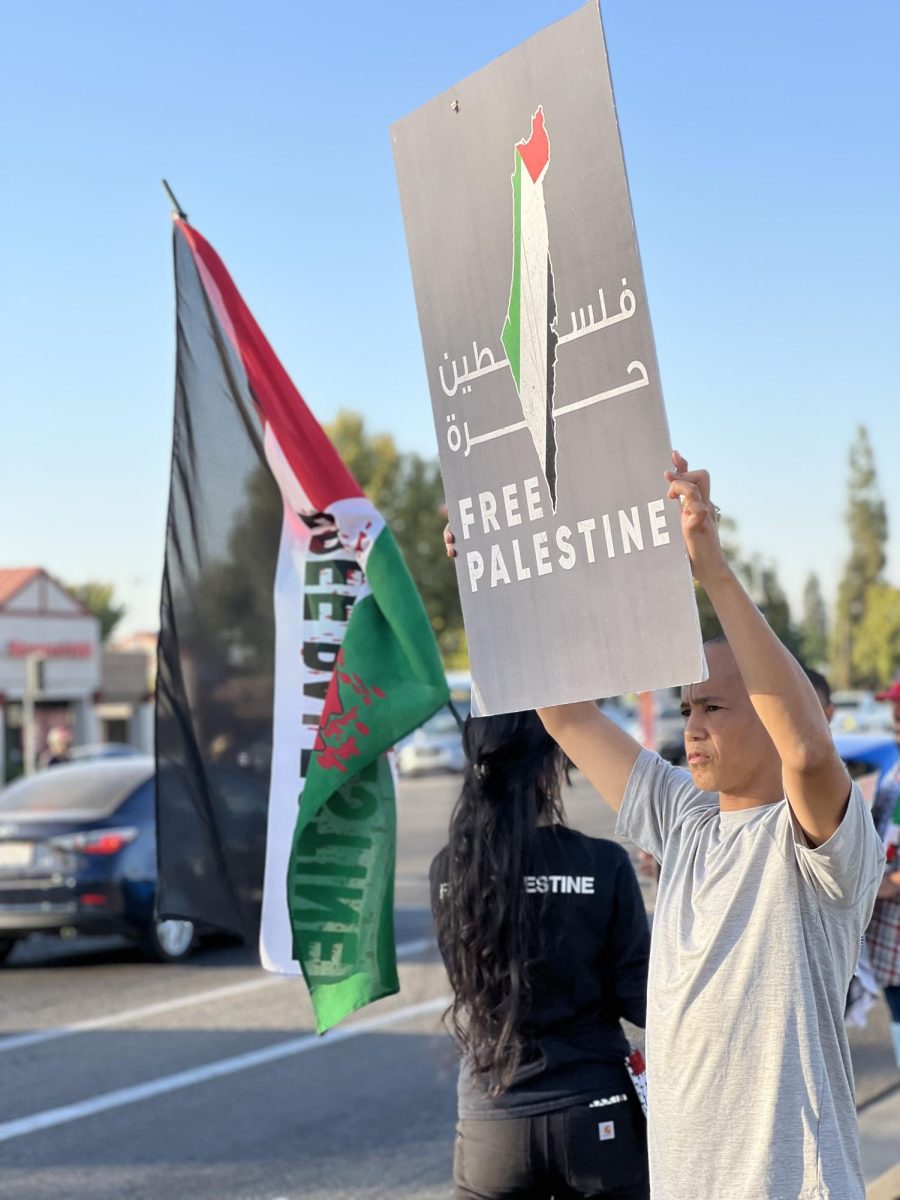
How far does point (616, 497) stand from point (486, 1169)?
1.55m

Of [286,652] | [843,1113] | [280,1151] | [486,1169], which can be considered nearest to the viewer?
[843,1113]

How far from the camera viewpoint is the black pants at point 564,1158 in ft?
10.2

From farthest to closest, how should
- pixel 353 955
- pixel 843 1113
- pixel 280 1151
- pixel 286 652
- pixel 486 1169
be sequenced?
1. pixel 280 1151
2. pixel 286 652
3. pixel 353 955
4. pixel 486 1169
5. pixel 843 1113

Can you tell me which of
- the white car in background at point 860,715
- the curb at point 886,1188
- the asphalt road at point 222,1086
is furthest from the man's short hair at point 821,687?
the white car in background at point 860,715

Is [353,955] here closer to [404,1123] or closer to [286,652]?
[286,652]

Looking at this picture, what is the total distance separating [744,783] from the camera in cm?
251

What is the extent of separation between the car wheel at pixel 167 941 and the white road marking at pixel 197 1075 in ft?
8.03

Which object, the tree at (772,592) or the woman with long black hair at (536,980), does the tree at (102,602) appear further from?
the woman with long black hair at (536,980)

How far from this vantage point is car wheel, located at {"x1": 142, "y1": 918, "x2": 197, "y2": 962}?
10961mm

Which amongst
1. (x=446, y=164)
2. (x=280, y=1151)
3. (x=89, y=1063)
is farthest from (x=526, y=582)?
(x=89, y=1063)

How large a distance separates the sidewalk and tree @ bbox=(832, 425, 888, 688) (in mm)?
99331

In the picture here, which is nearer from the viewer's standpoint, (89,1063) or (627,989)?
(627,989)

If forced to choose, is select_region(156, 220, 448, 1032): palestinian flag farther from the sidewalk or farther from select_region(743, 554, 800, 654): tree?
select_region(743, 554, 800, 654): tree

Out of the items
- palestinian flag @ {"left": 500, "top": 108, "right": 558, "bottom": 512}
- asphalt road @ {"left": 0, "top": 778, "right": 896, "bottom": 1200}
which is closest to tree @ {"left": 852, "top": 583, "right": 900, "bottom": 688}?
asphalt road @ {"left": 0, "top": 778, "right": 896, "bottom": 1200}
